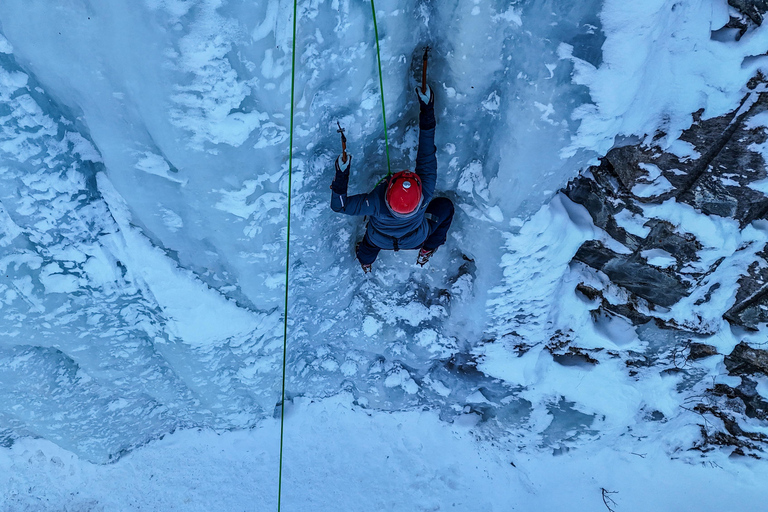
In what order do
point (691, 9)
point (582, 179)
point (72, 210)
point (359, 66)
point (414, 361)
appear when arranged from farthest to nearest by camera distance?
point (414, 361) → point (582, 179) → point (72, 210) → point (359, 66) → point (691, 9)

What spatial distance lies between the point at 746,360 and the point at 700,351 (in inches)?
14.9

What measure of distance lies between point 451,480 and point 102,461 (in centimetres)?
366

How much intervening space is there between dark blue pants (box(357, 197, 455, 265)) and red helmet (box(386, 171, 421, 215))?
1.59 ft

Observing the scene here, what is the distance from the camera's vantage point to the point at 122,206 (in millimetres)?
2787

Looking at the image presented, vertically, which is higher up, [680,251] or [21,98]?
[21,98]

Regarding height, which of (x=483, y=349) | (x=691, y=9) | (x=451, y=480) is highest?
(x=691, y=9)

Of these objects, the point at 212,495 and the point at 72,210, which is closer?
the point at 72,210

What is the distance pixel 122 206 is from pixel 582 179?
302 centimetres

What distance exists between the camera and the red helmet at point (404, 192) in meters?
2.60

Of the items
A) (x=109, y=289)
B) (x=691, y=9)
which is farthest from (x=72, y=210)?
A: (x=691, y=9)

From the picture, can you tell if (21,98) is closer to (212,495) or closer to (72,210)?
(72,210)

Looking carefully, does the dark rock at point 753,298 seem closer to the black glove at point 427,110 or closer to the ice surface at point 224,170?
the ice surface at point 224,170

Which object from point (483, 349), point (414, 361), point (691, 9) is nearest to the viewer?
point (691, 9)

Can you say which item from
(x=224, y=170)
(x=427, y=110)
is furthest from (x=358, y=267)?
(x=427, y=110)
